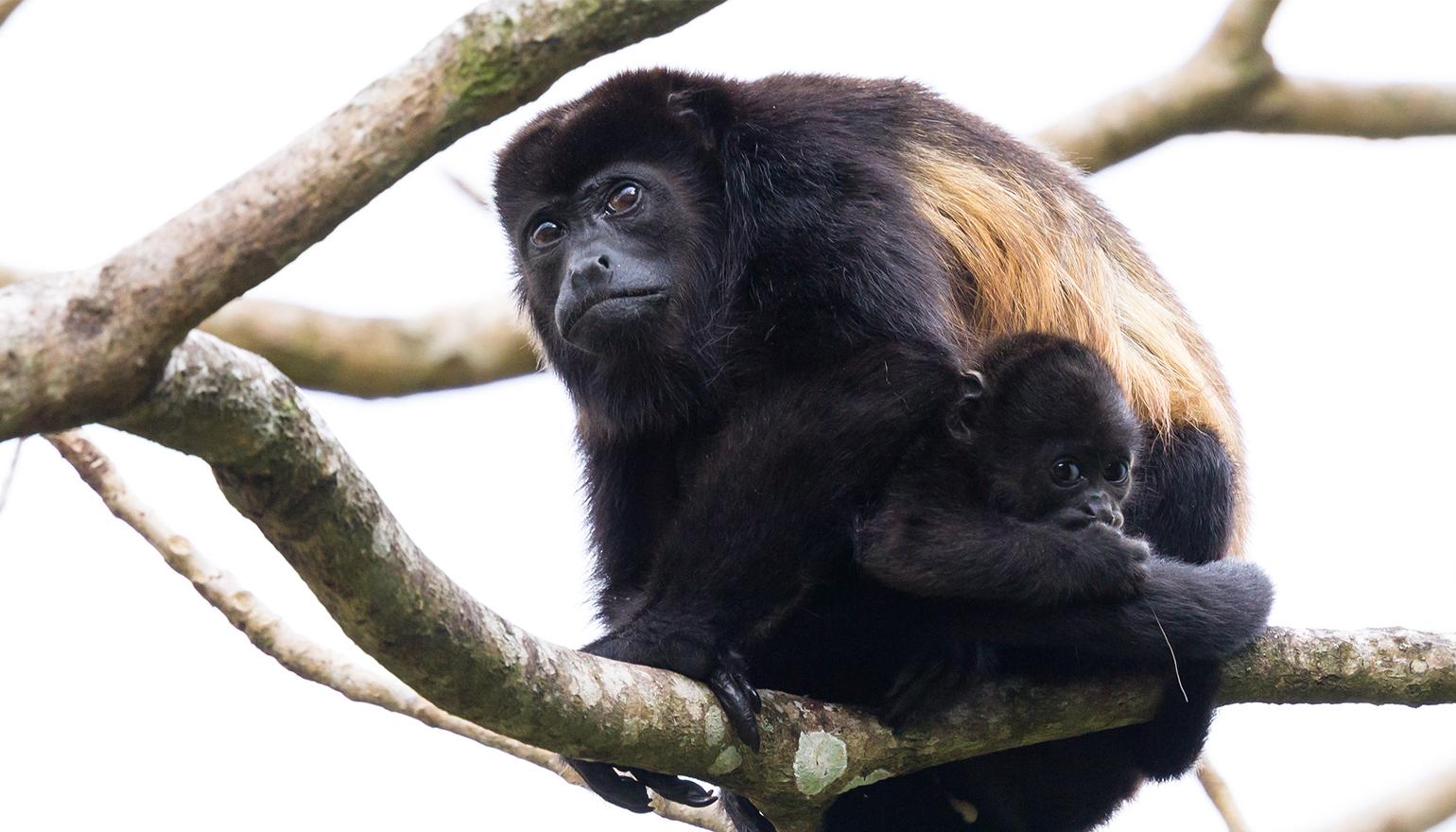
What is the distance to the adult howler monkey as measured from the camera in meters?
3.54

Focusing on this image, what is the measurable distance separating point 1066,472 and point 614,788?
1.40 meters

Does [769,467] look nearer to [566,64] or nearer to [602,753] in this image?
[602,753]

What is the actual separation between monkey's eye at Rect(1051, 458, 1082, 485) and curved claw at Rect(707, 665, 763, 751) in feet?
3.24

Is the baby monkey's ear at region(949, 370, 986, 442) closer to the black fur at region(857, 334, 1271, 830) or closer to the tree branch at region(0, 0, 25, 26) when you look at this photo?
the black fur at region(857, 334, 1271, 830)

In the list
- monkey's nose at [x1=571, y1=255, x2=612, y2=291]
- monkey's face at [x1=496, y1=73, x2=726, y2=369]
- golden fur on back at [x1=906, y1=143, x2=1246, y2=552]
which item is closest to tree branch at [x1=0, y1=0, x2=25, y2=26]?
monkey's face at [x1=496, y1=73, x2=726, y2=369]

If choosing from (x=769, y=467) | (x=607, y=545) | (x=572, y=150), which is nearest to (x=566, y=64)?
(x=769, y=467)

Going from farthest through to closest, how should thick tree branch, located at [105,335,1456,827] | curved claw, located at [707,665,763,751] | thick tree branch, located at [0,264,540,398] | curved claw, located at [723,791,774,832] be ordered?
1. thick tree branch, located at [0,264,540,398]
2. curved claw, located at [723,791,774,832]
3. curved claw, located at [707,665,763,751]
4. thick tree branch, located at [105,335,1456,827]

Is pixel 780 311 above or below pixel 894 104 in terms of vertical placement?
below

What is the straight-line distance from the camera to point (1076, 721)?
365 centimetres

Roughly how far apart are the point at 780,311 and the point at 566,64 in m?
1.58

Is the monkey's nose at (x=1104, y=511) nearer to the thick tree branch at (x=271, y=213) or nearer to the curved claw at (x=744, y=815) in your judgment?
the curved claw at (x=744, y=815)

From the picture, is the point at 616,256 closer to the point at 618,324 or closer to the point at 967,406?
the point at 618,324

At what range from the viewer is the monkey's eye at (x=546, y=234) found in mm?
4422

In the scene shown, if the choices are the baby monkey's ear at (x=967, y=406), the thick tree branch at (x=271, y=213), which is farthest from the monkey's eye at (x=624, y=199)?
the thick tree branch at (x=271, y=213)
